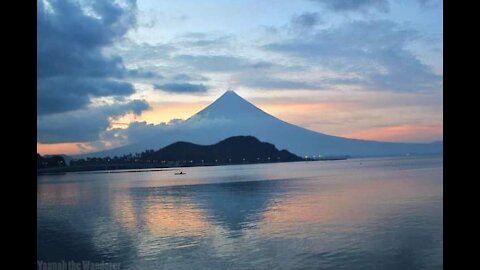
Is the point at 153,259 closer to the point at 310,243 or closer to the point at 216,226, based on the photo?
the point at 310,243

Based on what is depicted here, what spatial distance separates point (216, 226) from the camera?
1385 centimetres

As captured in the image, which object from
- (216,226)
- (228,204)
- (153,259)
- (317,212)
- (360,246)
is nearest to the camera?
(153,259)

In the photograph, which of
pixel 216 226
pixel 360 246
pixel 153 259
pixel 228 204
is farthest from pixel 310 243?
pixel 228 204

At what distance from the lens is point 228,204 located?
19734 mm

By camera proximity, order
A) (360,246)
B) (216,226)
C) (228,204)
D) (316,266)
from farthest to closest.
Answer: (228,204) < (216,226) < (360,246) < (316,266)
